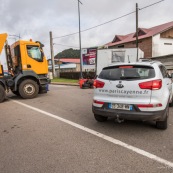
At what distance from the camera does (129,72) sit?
4453mm

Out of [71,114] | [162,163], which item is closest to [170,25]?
[71,114]

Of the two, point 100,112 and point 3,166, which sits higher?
point 100,112

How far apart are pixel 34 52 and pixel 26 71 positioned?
110 centimetres

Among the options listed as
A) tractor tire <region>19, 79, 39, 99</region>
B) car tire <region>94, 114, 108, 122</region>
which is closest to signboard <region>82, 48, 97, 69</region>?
tractor tire <region>19, 79, 39, 99</region>

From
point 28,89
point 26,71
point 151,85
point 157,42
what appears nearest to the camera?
point 151,85

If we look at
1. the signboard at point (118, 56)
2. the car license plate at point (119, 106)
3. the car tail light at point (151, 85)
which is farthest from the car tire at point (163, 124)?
the signboard at point (118, 56)

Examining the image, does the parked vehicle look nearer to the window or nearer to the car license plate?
the window

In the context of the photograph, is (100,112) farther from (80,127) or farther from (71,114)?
(71,114)

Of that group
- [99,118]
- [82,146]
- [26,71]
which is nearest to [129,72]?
[99,118]

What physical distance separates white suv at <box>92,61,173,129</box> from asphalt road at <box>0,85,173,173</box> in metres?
0.51

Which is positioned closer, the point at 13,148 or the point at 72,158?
the point at 72,158

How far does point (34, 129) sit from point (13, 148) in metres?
1.17

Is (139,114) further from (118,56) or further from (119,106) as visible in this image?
(118,56)

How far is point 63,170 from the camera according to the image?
117 inches
